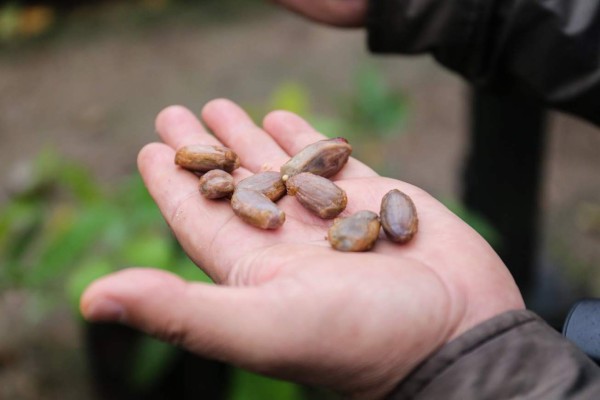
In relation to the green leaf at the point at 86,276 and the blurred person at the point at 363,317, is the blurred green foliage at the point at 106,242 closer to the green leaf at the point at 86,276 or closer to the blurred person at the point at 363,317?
the green leaf at the point at 86,276

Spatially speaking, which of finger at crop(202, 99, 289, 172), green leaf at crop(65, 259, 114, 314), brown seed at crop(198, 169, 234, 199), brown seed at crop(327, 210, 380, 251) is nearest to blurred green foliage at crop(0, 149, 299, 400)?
green leaf at crop(65, 259, 114, 314)

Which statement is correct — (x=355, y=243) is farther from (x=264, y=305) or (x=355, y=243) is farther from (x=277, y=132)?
(x=277, y=132)

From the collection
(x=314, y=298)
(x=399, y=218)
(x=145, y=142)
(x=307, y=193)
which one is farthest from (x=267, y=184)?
(x=145, y=142)

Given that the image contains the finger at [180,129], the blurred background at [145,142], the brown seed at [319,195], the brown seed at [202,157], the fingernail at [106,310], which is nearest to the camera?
the fingernail at [106,310]

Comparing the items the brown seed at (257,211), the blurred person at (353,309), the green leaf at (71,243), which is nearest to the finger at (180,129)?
the blurred person at (353,309)

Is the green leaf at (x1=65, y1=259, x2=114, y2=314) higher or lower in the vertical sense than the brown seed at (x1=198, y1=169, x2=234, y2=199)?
lower

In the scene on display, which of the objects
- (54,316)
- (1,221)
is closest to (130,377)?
(1,221)

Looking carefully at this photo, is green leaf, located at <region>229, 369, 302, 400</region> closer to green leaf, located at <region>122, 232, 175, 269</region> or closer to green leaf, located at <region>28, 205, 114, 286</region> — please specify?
green leaf, located at <region>122, 232, 175, 269</region>
